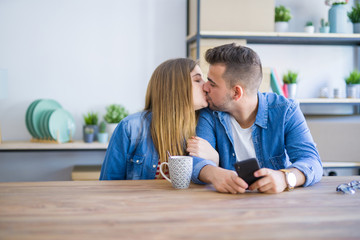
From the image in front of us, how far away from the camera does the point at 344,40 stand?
3211mm

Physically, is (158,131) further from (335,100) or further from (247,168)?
(335,100)

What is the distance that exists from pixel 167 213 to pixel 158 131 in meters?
0.65

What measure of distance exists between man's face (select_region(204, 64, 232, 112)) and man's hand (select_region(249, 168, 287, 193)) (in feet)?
1.77

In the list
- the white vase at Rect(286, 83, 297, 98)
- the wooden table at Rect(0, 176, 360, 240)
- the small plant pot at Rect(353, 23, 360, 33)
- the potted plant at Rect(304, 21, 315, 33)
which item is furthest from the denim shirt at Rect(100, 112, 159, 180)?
the small plant pot at Rect(353, 23, 360, 33)

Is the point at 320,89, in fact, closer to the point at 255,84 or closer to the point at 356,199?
the point at 255,84

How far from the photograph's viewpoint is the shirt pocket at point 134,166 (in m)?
1.70

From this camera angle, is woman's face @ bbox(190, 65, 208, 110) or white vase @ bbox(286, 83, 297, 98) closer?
woman's face @ bbox(190, 65, 208, 110)

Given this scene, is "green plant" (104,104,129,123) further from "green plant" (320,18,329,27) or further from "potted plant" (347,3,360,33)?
"potted plant" (347,3,360,33)

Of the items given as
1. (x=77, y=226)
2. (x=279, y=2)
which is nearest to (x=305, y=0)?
(x=279, y=2)

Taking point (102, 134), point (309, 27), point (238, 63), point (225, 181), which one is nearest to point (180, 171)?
point (225, 181)

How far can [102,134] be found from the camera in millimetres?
3068

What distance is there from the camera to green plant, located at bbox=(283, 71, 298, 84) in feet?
10.4

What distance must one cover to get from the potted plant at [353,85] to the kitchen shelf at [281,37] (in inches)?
10.9

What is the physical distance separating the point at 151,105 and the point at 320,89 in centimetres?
211
